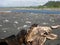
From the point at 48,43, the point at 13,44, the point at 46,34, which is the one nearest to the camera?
the point at 13,44

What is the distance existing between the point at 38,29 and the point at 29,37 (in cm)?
52

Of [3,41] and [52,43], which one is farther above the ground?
[3,41]

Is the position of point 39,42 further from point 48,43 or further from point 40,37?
point 48,43

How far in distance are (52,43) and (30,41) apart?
6.36m

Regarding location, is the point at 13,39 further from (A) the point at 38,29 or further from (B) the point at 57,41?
(B) the point at 57,41

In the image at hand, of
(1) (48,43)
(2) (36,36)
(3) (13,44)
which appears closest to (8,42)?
(3) (13,44)

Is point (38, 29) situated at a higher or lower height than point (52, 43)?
higher

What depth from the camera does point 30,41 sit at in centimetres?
1278

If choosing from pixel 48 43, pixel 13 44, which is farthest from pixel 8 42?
pixel 48 43

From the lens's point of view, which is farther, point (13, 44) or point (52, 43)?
point (52, 43)

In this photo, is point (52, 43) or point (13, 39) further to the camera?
point (52, 43)

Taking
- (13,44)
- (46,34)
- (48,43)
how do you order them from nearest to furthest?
(13,44), (46,34), (48,43)

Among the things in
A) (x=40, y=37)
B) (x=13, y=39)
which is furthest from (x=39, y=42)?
(x=13, y=39)

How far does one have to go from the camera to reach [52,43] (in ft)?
62.2
